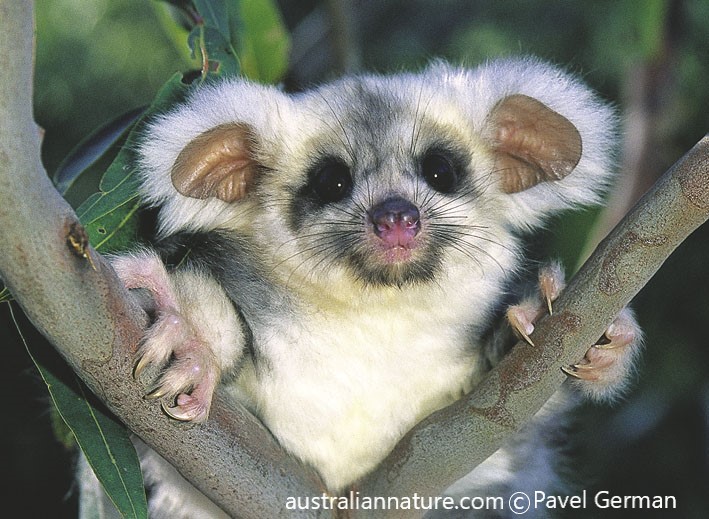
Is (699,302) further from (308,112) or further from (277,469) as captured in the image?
(277,469)

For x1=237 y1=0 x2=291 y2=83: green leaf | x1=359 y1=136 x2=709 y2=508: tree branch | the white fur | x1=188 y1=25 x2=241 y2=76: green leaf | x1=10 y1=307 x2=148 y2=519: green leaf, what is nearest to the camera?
x1=359 y1=136 x2=709 y2=508: tree branch

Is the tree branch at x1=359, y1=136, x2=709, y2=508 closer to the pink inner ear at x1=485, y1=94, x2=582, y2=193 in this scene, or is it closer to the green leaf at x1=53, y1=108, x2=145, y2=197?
the pink inner ear at x1=485, y1=94, x2=582, y2=193

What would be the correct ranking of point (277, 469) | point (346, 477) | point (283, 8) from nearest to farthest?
point (277, 469) < point (346, 477) < point (283, 8)

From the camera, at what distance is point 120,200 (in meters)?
2.09

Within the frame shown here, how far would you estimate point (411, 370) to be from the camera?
2.31 m

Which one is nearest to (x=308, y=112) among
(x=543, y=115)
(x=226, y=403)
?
(x=543, y=115)

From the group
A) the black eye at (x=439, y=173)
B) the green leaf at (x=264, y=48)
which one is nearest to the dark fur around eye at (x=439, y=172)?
the black eye at (x=439, y=173)

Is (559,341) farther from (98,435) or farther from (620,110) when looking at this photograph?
(620,110)

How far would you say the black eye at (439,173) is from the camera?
2.27 metres

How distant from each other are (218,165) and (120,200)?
0.26m

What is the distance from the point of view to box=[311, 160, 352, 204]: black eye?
7.35ft

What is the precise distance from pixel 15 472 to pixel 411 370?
81.9 inches

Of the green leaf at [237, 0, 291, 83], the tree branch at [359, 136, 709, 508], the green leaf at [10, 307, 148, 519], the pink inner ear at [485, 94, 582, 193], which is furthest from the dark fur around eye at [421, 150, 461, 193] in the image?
the green leaf at [237, 0, 291, 83]

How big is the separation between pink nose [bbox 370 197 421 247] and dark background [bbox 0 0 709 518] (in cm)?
118
